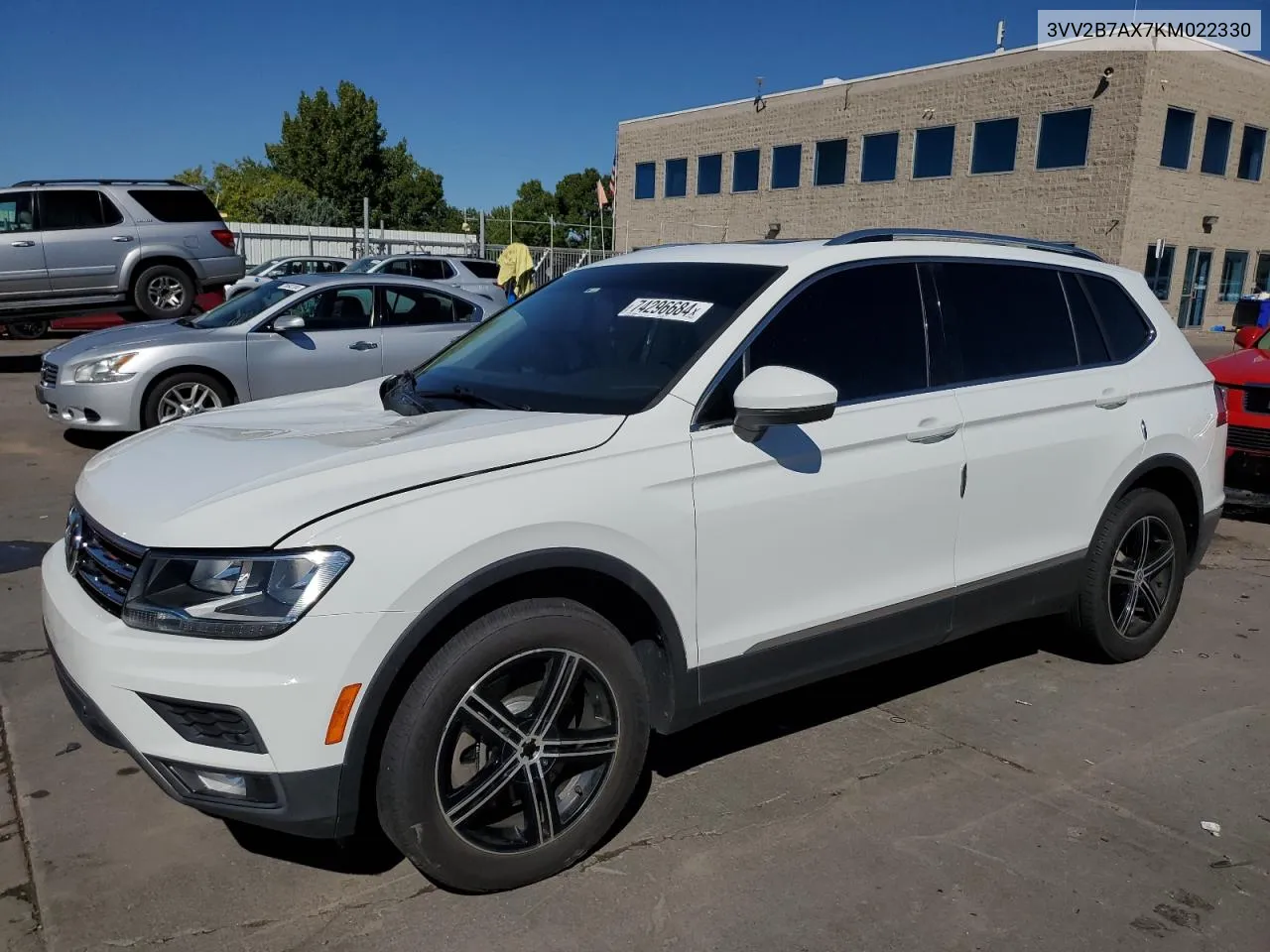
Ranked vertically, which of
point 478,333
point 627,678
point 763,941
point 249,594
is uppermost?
point 478,333

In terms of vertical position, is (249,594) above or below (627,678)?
above

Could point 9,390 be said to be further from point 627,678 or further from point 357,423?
point 627,678

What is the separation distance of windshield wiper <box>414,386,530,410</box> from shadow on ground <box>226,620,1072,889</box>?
1.35 meters

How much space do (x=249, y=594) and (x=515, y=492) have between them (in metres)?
0.71

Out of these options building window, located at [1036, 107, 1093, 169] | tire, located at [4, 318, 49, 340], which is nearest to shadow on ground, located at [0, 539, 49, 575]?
tire, located at [4, 318, 49, 340]

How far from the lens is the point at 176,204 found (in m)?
13.7

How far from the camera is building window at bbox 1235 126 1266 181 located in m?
28.9

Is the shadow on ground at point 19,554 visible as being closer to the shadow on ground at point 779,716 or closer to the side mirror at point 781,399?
the shadow on ground at point 779,716

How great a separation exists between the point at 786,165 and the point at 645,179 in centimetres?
733

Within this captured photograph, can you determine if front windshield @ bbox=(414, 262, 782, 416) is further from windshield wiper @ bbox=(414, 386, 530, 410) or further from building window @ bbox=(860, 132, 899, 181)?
building window @ bbox=(860, 132, 899, 181)

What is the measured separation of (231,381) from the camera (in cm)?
891

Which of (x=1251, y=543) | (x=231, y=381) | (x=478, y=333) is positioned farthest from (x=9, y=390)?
(x=1251, y=543)

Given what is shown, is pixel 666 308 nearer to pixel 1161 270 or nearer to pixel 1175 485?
pixel 1175 485

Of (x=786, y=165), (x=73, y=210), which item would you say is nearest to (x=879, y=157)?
(x=786, y=165)
